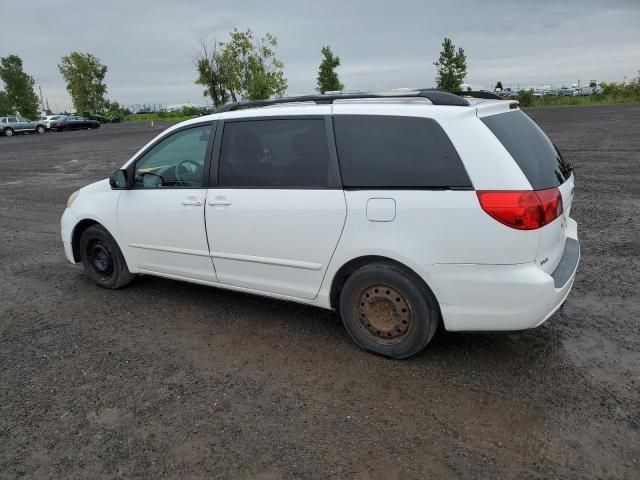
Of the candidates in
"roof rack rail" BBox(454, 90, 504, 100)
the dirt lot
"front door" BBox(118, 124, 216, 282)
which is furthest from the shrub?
"front door" BBox(118, 124, 216, 282)

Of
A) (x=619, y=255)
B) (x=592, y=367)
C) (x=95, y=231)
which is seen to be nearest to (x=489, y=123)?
(x=592, y=367)

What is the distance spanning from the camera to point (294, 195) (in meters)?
3.90

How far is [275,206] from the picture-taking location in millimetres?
3959

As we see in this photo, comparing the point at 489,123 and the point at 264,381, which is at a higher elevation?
the point at 489,123

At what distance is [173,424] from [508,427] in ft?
6.22

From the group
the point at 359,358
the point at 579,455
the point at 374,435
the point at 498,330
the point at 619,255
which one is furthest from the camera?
the point at 619,255

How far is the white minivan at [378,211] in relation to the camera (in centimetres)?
327

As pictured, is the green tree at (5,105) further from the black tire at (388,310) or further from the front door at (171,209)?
the black tire at (388,310)

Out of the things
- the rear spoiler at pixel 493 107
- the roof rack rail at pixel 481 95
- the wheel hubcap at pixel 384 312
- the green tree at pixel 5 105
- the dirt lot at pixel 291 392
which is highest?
the green tree at pixel 5 105

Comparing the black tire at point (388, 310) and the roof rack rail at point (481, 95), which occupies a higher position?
the roof rack rail at point (481, 95)

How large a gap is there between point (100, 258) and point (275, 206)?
2390 mm

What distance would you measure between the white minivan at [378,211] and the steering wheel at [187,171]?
0.01 metres

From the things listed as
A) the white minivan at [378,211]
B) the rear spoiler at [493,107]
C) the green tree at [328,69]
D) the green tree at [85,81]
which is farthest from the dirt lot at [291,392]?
the green tree at [85,81]

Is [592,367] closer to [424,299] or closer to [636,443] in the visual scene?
[636,443]
